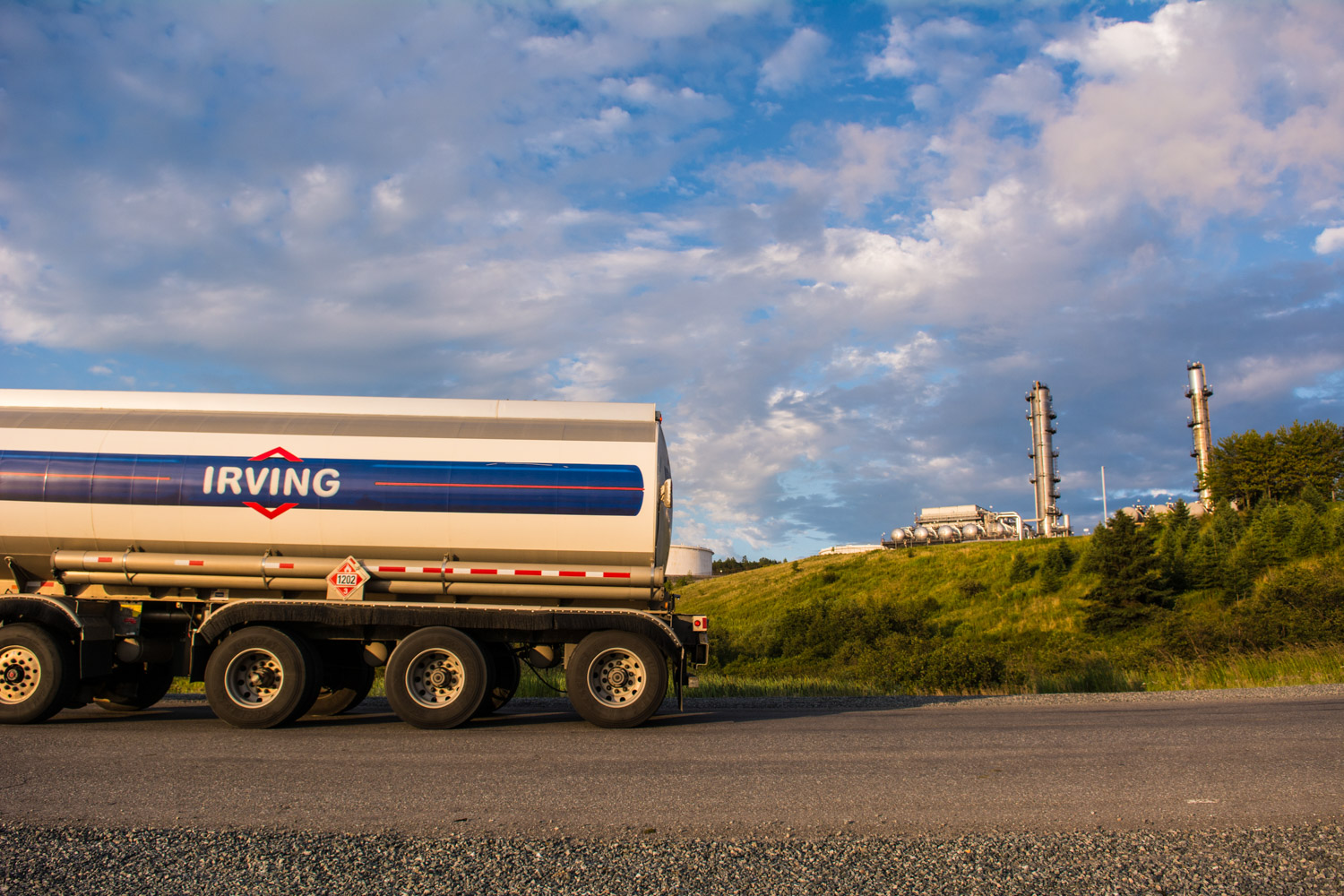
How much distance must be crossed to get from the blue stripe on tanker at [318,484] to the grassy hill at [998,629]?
15.4 feet

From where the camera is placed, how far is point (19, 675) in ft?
32.7

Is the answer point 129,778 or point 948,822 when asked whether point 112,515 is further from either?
point 948,822

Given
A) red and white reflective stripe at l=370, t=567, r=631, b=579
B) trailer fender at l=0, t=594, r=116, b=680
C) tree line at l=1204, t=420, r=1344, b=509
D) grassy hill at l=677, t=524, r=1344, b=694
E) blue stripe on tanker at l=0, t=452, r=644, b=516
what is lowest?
grassy hill at l=677, t=524, r=1344, b=694

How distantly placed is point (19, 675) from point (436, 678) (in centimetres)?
491

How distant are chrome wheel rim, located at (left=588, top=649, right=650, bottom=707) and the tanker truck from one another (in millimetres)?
24

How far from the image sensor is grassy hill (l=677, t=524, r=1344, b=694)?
1622 cm

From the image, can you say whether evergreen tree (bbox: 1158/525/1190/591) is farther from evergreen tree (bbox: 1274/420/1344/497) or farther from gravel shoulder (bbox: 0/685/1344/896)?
gravel shoulder (bbox: 0/685/1344/896)

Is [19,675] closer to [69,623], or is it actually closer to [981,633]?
[69,623]

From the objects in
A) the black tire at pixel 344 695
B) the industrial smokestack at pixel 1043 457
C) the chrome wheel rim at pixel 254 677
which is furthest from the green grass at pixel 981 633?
the industrial smokestack at pixel 1043 457

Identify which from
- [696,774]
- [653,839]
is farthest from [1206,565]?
[653,839]

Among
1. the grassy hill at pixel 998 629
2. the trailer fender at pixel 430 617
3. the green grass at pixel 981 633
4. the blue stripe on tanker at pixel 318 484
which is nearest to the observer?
the trailer fender at pixel 430 617

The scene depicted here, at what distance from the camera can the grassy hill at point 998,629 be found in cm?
1622

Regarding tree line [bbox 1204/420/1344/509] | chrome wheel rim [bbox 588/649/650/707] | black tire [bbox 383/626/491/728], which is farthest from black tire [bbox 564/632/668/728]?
tree line [bbox 1204/420/1344/509]

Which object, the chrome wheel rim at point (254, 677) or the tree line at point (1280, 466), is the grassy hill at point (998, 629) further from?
the tree line at point (1280, 466)
